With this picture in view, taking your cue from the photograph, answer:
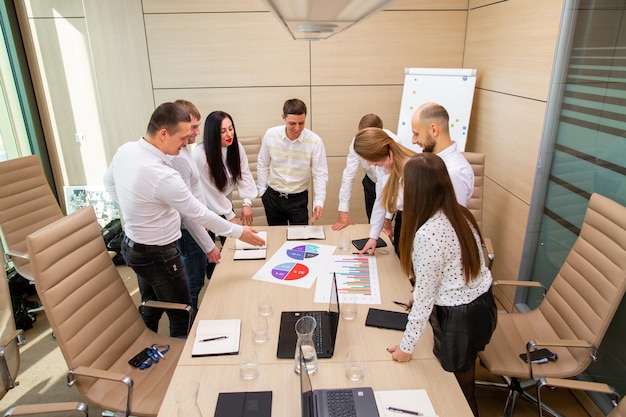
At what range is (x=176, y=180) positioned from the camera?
240cm

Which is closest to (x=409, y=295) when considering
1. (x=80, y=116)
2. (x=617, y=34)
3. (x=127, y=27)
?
(x=617, y=34)

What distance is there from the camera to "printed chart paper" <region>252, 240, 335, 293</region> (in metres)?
2.56

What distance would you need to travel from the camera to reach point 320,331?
80.4 inches

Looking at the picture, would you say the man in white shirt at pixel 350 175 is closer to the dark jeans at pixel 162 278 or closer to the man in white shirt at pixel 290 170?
the man in white shirt at pixel 290 170

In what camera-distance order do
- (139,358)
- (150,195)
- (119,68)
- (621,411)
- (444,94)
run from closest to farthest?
(621,411) → (139,358) → (150,195) → (444,94) → (119,68)

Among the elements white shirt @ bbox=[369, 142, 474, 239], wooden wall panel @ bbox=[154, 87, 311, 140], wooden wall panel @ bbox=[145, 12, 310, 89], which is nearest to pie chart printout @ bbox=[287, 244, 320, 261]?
white shirt @ bbox=[369, 142, 474, 239]

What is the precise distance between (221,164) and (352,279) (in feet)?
4.75

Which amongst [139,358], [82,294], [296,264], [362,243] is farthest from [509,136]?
[82,294]

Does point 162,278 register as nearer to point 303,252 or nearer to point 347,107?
point 303,252

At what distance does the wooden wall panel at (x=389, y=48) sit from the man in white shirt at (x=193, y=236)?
2.00m

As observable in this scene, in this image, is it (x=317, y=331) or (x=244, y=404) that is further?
(x=317, y=331)

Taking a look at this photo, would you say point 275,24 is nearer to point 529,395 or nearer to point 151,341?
point 151,341

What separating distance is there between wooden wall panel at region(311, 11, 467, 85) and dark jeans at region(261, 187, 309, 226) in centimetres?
166

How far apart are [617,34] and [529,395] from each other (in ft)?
7.34
